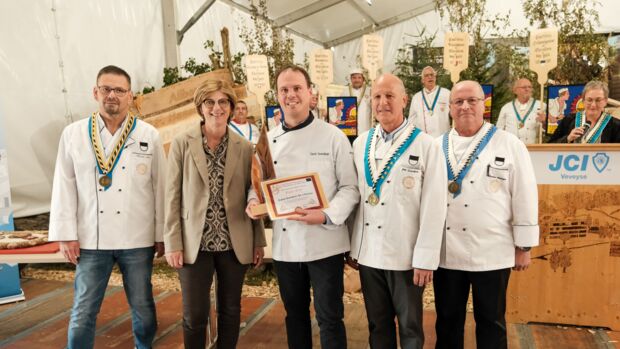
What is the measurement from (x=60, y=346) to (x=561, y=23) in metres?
6.54

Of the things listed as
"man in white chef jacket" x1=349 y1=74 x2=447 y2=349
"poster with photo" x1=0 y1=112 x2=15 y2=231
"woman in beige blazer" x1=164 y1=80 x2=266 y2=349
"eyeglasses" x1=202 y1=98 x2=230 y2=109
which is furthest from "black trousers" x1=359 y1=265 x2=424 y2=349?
"poster with photo" x1=0 y1=112 x2=15 y2=231

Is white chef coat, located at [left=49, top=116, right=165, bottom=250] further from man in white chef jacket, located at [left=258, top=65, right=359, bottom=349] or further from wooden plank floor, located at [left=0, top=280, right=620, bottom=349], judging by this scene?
wooden plank floor, located at [left=0, top=280, right=620, bottom=349]

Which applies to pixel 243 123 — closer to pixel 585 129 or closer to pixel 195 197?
pixel 195 197

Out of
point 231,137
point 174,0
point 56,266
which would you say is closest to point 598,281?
point 231,137

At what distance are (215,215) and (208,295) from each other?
43cm

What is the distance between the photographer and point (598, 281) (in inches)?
124

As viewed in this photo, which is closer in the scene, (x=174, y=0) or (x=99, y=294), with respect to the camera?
(x=99, y=294)

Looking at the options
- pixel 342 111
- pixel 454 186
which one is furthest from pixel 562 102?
pixel 454 186

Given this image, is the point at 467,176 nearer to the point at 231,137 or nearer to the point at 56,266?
the point at 231,137

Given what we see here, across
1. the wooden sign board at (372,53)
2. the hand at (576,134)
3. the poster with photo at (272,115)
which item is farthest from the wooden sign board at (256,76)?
the hand at (576,134)

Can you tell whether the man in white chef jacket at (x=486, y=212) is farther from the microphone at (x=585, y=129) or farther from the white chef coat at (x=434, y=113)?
the white chef coat at (x=434, y=113)

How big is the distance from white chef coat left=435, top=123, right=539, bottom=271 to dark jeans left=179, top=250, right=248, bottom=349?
109cm

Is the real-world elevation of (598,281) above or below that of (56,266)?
above

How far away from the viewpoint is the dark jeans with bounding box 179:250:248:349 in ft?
7.48
